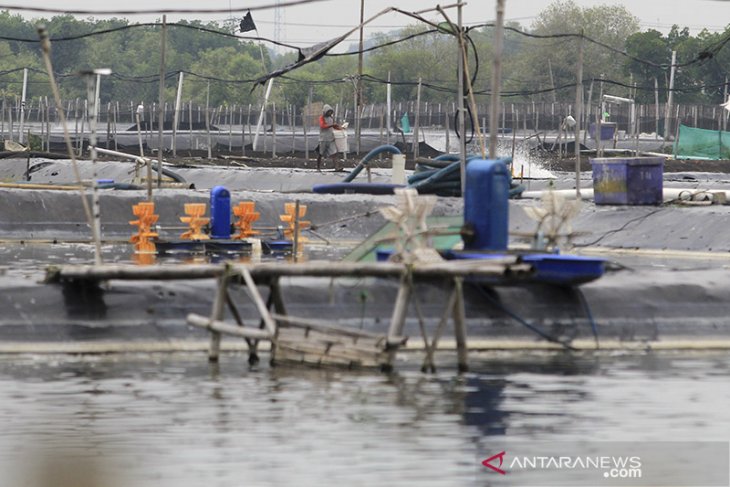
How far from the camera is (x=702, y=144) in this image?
64312 mm

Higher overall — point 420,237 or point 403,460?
point 420,237

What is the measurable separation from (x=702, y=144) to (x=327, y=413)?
51.6m

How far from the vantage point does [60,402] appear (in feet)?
50.5

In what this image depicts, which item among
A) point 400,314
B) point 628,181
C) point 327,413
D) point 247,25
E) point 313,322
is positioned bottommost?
point 327,413

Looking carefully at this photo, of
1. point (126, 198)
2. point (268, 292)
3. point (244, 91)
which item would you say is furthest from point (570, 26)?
point (268, 292)

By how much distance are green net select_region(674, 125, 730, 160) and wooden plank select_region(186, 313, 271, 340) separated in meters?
47.6

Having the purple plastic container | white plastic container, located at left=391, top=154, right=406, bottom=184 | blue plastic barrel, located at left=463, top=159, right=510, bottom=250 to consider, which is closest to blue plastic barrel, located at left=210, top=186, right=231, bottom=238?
the purple plastic container

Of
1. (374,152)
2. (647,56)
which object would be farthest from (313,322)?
(647,56)

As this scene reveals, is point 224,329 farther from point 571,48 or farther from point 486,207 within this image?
point 571,48

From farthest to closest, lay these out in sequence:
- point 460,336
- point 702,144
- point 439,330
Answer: point 702,144
point 460,336
point 439,330

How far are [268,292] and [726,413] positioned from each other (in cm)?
631

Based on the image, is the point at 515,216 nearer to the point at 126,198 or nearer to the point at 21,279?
the point at 126,198

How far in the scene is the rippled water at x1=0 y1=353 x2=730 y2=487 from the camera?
12781 mm

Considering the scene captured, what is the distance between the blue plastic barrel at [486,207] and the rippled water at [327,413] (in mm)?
1475
